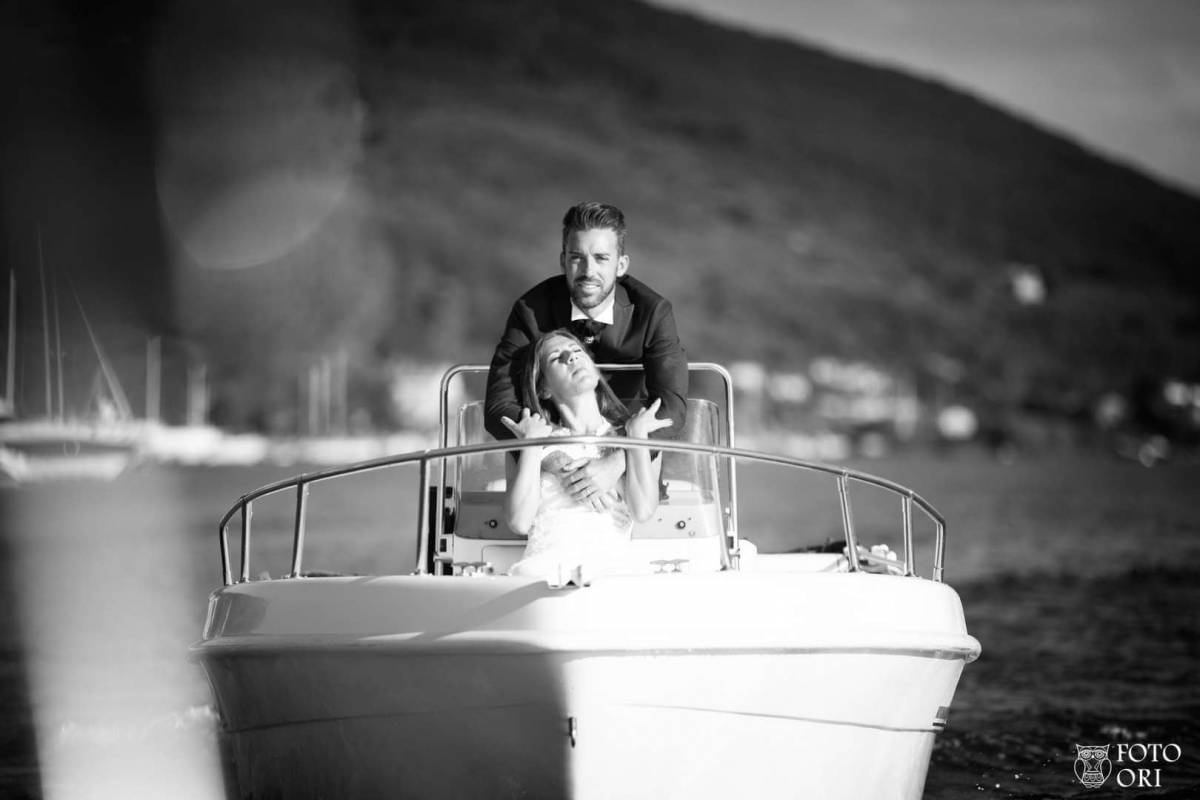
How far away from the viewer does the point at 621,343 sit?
22.4 feet

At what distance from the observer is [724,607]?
5.81m

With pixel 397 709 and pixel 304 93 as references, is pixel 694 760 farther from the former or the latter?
pixel 304 93

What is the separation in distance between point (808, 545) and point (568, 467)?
11.7 ft

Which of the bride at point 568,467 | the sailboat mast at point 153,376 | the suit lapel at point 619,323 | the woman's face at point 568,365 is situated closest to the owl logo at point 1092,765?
the suit lapel at point 619,323

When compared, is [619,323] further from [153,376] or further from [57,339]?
[153,376]

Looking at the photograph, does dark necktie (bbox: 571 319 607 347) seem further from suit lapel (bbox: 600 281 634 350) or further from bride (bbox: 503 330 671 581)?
bride (bbox: 503 330 671 581)

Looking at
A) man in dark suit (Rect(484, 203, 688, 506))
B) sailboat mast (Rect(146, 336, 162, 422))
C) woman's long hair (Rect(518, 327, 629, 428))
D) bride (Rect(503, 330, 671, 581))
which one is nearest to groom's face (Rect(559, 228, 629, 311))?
man in dark suit (Rect(484, 203, 688, 506))

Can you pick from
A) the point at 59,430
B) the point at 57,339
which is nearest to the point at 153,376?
the point at 59,430

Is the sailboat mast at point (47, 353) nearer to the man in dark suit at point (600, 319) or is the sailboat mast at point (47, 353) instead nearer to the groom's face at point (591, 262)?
the man in dark suit at point (600, 319)

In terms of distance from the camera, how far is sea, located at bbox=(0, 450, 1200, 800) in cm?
1009

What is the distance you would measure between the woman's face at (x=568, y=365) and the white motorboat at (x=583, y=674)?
392mm

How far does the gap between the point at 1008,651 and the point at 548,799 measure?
40.2ft

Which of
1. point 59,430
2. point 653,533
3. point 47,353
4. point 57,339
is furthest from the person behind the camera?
point 59,430

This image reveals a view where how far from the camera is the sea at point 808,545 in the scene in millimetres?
10094
